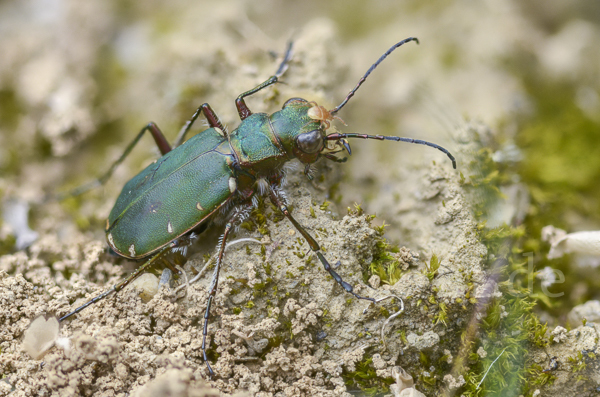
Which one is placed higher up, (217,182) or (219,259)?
(217,182)

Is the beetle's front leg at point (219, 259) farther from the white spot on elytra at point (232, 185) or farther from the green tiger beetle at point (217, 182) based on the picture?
the white spot on elytra at point (232, 185)

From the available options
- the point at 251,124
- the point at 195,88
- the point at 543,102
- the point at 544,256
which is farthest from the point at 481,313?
the point at 195,88

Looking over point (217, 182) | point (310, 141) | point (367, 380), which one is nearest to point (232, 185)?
point (217, 182)

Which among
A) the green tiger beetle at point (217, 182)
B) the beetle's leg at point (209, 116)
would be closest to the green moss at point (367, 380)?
the green tiger beetle at point (217, 182)

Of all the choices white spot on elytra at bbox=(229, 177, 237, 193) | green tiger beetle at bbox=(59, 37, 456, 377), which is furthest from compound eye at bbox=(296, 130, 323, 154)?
white spot on elytra at bbox=(229, 177, 237, 193)

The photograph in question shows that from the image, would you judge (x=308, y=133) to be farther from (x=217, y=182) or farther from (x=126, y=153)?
(x=126, y=153)

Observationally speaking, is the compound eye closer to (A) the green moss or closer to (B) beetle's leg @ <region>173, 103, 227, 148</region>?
(B) beetle's leg @ <region>173, 103, 227, 148</region>
